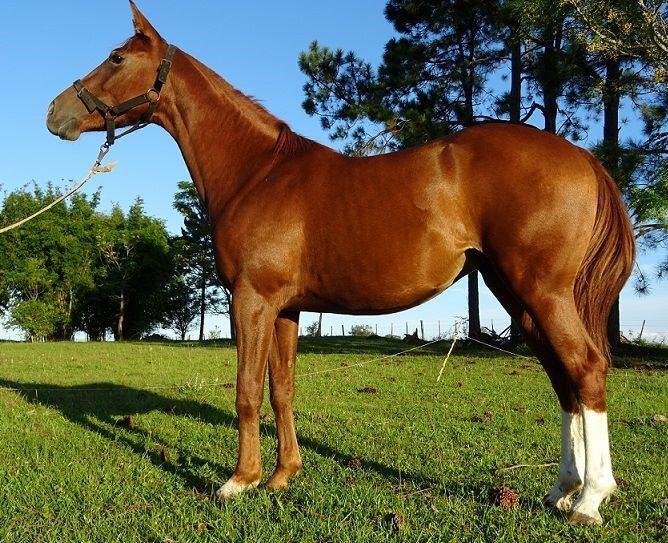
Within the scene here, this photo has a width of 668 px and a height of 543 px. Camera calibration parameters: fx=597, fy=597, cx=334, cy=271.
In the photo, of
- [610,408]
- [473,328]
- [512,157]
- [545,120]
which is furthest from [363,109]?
[512,157]

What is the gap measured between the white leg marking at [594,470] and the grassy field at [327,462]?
119 mm

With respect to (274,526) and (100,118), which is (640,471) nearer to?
(274,526)

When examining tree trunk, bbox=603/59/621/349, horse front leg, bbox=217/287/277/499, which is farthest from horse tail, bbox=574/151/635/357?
tree trunk, bbox=603/59/621/349

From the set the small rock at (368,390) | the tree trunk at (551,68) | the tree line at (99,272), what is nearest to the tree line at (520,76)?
the tree trunk at (551,68)

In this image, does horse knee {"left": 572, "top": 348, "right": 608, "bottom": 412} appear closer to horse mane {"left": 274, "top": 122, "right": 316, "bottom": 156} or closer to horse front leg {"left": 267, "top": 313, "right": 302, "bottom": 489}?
horse front leg {"left": 267, "top": 313, "right": 302, "bottom": 489}

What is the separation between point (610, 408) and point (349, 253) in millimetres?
5025

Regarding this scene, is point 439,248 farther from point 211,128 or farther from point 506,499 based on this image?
point 211,128

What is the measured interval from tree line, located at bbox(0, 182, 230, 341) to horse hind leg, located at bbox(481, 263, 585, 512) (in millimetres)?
34248

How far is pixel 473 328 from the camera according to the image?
18.0 meters

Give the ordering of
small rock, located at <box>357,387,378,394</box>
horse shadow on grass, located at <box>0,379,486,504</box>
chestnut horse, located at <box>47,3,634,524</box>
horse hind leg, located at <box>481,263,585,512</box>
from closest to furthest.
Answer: chestnut horse, located at <box>47,3,634,524</box> < horse hind leg, located at <box>481,263,585,512</box> < horse shadow on grass, located at <box>0,379,486,504</box> < small rock, located at <box>357,387,378,394</box>

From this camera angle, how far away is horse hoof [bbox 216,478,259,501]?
12.0 ft

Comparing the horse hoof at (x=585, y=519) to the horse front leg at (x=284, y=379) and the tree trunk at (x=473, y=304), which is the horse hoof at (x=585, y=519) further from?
the tree trunk at (x=473, y=304)

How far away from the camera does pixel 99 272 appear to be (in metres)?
39.0

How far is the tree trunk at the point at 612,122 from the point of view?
12.0 m
